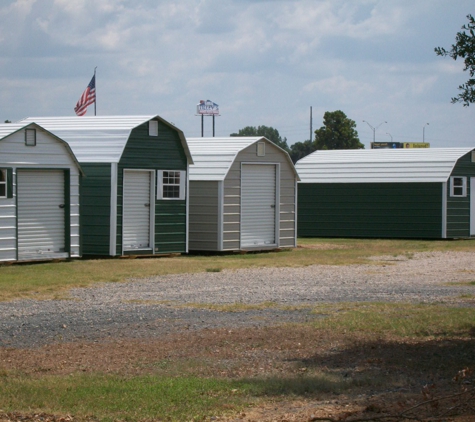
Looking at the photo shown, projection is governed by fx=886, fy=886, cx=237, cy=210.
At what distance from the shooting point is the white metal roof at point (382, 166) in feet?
109

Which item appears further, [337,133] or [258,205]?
[337,133]

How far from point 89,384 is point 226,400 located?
137 centimetres

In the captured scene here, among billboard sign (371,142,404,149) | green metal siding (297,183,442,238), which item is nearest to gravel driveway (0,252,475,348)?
green metal siding (297,183,442,238)

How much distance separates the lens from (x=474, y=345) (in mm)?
10070

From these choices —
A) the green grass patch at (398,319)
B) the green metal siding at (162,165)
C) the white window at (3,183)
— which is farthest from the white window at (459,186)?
the green grass patch at (398,319)

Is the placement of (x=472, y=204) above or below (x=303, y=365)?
above

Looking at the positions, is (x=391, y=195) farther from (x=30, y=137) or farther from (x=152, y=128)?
(x=30, y=137)

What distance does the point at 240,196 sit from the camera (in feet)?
85.1

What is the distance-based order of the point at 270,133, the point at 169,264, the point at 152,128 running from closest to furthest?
the point at 169,264 → the point at 152,128 → the point at 270,133

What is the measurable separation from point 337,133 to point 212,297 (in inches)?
2557

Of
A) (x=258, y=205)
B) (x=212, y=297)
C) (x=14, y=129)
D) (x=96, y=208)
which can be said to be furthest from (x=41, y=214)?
(x=212, y=297)

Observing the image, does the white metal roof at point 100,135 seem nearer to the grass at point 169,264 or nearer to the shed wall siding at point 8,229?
the grass at point 169,264

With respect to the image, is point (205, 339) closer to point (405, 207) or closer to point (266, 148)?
point (266, 148)

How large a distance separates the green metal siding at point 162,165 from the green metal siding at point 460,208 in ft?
40.3
